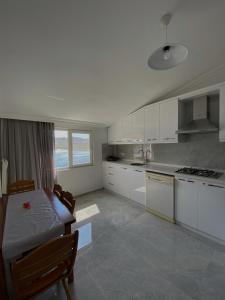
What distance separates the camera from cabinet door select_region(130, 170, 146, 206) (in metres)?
3.14

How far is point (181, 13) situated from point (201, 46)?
666mm

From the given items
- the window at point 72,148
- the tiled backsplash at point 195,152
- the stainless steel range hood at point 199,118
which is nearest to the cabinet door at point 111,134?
the window at point 72,148

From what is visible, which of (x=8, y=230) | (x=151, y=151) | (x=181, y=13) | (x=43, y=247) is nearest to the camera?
(x=43, y=247)

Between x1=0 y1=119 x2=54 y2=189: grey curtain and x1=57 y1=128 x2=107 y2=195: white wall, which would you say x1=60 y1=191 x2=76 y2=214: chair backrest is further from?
x1=57 y1=128 x2=107 y2=195: white wall

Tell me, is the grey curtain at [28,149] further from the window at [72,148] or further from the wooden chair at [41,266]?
the wooden chair at [41,266]

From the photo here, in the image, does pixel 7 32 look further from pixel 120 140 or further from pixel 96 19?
pixel 120 140

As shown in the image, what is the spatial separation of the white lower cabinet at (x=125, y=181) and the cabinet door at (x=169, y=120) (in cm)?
88

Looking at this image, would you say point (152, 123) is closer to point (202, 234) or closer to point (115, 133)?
point (115, 133)

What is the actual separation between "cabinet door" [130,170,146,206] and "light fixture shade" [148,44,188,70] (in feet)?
7.43

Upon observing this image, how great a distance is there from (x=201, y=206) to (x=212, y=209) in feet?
0.48

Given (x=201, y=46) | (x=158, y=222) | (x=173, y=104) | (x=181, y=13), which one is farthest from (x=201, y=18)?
(x=158, y=222)

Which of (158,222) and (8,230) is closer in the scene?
(8,230)

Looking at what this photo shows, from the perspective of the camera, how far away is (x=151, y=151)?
3.60m

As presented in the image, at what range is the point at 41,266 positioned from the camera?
Answer: 3.26ft
